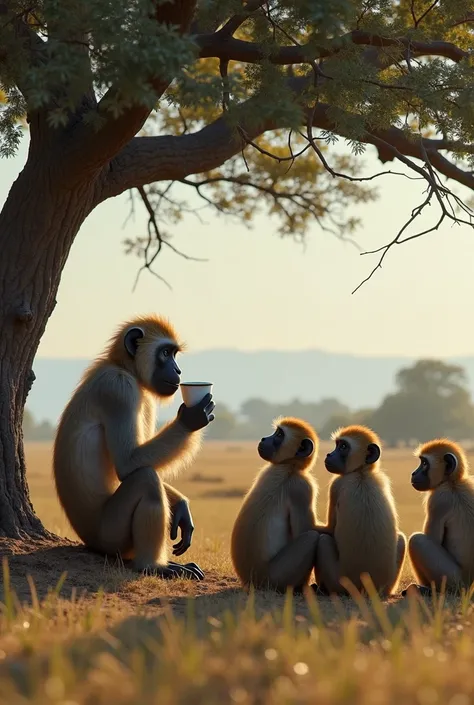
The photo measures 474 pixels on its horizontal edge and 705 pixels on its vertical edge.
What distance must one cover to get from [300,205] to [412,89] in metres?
5.39

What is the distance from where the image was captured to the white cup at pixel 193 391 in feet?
23.8

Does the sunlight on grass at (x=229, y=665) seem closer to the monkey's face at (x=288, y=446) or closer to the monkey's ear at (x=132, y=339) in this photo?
the monkey's face at (x=288, y=446)

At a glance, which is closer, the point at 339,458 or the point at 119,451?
the point at 339,458

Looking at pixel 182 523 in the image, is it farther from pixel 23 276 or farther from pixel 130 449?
pixel 23 276

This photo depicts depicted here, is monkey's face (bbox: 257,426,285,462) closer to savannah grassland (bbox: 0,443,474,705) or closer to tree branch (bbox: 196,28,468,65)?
savannah grassland (bbox: 0,443,474,705)

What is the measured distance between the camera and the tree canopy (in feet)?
19.7

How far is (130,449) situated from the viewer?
737 cm

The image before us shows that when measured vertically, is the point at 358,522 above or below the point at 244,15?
below

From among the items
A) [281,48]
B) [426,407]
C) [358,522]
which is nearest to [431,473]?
[358,522]

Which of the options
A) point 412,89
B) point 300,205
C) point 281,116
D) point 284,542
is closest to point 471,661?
point 284,542

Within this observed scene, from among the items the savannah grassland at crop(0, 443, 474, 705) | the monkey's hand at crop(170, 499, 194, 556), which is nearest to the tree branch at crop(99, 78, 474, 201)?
the monkey's hand at crop(170, 499, 194, 556)

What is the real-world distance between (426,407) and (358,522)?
111 m

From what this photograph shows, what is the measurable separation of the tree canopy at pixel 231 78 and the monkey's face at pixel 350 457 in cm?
167

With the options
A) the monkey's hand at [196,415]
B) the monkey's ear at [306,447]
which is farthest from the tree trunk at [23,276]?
the monkey's ear at [306,447]
